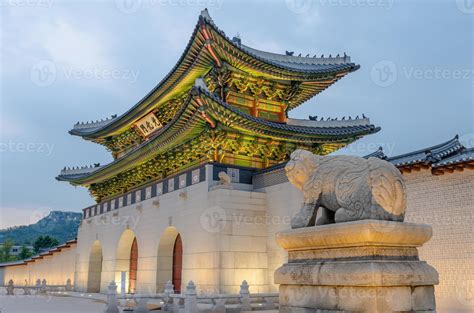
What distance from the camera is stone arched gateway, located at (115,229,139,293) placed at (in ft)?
84.1

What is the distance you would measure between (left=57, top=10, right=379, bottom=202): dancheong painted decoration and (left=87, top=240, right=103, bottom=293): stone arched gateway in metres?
4.70

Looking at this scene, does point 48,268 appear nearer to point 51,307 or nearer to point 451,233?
point 51,307

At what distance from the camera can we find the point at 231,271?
1794 cm

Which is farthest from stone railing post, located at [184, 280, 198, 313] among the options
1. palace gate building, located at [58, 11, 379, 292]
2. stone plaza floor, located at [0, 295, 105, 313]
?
stone plaza floor, located at [0, 295, 105, 313]

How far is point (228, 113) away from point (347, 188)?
13014 millimetres

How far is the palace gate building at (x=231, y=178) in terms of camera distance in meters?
14.2

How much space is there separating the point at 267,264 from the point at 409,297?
45.3 feet

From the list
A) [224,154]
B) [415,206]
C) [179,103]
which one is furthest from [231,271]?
[179,103]

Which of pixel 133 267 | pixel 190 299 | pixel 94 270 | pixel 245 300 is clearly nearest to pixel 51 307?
pixel 133 267

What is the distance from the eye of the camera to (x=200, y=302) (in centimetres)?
1534

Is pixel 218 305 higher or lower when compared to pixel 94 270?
lower

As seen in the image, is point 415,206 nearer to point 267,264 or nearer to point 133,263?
point 267,264

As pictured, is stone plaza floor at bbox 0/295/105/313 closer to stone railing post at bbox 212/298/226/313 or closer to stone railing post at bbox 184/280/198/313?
stone railing post at bbox 184/280/198/313

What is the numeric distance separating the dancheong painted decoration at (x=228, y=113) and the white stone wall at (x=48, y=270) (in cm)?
1082
